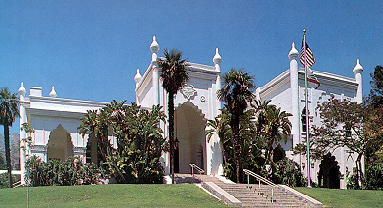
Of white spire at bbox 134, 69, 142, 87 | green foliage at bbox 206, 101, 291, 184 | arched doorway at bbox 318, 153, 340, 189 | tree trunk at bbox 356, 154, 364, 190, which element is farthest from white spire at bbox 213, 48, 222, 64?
tree trunk at bbox 356, 154, 364, 190

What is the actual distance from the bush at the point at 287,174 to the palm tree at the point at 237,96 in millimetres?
4682

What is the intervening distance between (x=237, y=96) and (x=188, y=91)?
594 centimetres

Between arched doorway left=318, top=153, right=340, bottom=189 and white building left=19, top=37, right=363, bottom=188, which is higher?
white building left=19, top=37, right=363, bottom=188

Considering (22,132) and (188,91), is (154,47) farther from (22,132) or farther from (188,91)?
(22,132)

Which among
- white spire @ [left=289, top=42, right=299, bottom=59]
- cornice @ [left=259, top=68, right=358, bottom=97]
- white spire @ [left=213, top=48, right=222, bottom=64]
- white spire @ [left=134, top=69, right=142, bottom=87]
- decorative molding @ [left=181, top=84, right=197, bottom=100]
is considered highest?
white spire @ [left=289, top=42, right=299, bottom=59]

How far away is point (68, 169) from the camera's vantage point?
31453mm

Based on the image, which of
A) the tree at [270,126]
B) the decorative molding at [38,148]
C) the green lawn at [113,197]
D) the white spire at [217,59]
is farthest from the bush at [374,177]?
the decorative molding at [38,148]

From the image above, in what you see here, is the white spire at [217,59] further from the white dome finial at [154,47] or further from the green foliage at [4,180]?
the green foliage at [4,180]

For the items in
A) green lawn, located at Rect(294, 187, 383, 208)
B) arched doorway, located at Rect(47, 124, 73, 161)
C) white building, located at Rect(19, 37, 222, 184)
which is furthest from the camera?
arched doorway, located at Rect(47, 124, 73, 161)

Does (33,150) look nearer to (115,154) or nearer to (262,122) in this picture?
(115,154)

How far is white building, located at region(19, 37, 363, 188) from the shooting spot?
33.5 meters

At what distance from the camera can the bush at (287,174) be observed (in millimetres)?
35531

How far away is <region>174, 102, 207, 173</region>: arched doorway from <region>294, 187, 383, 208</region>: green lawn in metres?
13.7

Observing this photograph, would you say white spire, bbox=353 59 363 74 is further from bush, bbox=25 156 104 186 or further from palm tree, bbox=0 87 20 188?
palm tree, bbox=0 87 20 188
